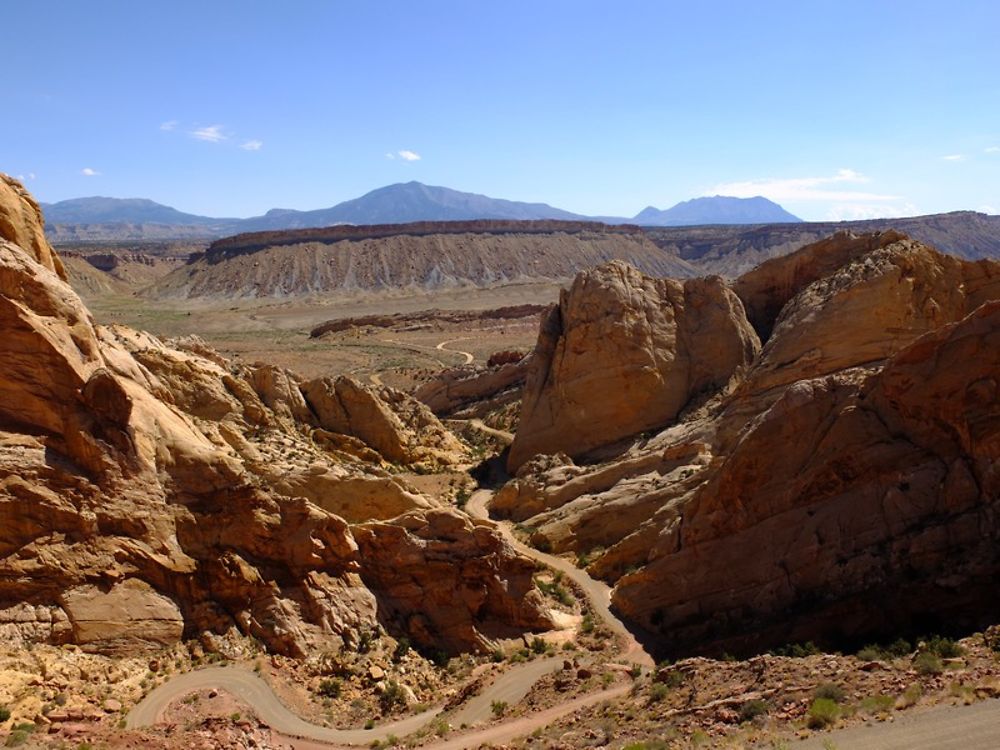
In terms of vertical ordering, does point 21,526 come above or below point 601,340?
below

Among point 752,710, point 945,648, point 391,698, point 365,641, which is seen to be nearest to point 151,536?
point 365,641

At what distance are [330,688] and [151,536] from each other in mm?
5693

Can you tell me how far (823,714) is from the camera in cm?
1477

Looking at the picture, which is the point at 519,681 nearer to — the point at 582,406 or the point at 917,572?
the point at 917,572

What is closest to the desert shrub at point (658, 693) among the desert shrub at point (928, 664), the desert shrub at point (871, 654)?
the desert shrub at point (871, 654)

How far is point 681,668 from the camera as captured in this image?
791 inches

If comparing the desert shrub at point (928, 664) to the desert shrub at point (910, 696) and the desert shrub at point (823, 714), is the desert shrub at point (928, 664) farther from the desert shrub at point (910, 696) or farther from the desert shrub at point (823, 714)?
the desert shrub at point (823, 714)

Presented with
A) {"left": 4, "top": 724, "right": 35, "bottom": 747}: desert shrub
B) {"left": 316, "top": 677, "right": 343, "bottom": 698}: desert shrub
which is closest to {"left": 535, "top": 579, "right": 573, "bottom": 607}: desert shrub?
{"left": 316, "top": 677, "right": 343, "bottom": 698}: desert shrub

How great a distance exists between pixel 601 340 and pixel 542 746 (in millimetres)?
27422

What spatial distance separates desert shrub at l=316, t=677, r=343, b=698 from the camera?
808 inches

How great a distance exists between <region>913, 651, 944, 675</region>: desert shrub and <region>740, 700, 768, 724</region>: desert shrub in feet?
9.82

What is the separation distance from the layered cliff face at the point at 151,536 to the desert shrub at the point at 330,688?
108 cm

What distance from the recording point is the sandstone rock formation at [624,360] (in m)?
42.0

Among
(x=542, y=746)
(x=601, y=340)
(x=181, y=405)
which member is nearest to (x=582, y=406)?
(x=601, y=340)
